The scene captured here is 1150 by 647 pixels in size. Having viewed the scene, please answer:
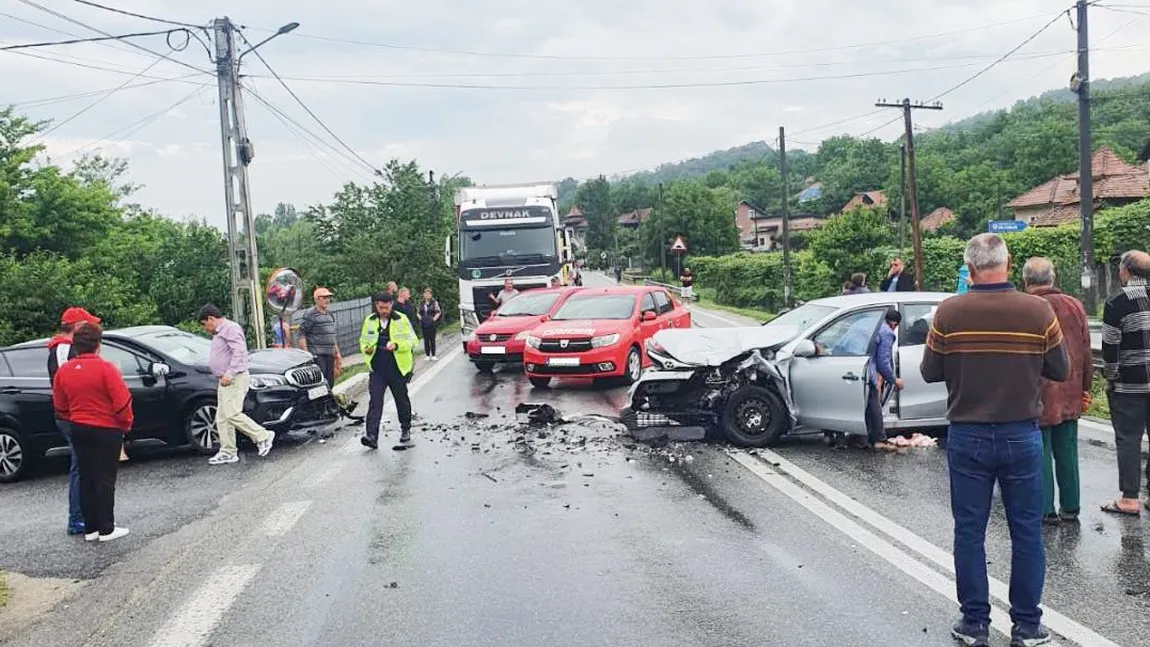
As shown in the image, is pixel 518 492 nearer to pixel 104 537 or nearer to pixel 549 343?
pixel 104 537

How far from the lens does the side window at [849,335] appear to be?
9.10 meters

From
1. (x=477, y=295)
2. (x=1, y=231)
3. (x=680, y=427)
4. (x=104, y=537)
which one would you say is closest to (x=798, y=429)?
(x=680, y=427)

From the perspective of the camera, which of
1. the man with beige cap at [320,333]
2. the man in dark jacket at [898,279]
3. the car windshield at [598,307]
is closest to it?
the man with beige cap at [320,333]

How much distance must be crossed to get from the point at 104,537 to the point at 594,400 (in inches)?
299

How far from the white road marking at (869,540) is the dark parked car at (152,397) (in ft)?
17.5

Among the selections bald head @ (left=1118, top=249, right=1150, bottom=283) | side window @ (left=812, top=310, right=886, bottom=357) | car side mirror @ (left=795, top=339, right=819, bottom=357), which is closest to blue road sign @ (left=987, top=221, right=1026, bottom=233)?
side window @ (left=812, top=310, right=886, bottom=357)

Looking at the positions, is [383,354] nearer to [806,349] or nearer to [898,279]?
[806,349]

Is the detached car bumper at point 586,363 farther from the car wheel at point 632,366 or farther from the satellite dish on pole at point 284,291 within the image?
the satellite dish on pole at point 284,291

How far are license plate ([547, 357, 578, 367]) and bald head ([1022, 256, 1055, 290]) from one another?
8986 mm

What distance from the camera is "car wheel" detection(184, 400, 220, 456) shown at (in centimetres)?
1022

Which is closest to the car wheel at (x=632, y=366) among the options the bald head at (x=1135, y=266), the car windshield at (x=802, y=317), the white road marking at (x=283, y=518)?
the car windshield at (x=802, y=317)

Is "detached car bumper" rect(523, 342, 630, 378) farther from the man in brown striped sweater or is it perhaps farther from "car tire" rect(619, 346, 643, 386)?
the man in brown striped sweater

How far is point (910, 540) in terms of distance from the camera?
19.8 ft

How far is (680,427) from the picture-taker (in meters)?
10.4
